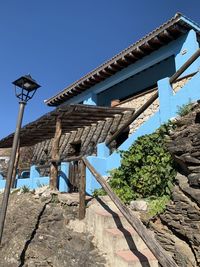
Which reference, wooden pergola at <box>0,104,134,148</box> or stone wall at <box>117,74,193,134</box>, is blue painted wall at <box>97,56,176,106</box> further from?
wooden pergola at <box>0,104,134,148</box>

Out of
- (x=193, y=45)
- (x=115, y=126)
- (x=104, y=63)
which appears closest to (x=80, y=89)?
(x=104, y=63)

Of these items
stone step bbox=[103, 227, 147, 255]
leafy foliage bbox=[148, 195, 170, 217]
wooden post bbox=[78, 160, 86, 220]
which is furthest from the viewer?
wooden post bbox=[78, 160, 86, 220]

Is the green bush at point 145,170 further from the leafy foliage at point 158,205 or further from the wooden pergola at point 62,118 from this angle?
the wooden pergola at point 62,118

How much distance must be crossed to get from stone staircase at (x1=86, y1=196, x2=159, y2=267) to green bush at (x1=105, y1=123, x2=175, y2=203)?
0.87 meters

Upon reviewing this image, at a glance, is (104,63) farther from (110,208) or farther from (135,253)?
(135,253)

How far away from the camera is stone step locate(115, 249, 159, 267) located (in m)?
4.23

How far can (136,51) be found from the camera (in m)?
10.9

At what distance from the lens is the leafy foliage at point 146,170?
5.83 m

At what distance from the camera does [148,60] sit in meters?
11.1

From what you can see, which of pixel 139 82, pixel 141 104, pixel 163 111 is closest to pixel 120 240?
pixel 163 111

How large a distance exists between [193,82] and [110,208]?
11.9ft

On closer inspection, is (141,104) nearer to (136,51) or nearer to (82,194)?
(136,51)

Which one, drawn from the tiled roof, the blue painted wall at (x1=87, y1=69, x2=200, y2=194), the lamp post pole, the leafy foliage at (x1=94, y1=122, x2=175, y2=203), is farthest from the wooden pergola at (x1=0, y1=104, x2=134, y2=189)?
the lamp post pole

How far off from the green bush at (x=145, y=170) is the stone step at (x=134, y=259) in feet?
4.56
